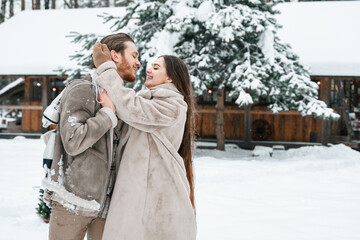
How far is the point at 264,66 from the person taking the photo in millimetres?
10594

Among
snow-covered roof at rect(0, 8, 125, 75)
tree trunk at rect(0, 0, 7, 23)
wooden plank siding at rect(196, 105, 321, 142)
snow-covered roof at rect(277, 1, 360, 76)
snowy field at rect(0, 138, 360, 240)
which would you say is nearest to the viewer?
snowy field at rect(0, 138, 360, 240)

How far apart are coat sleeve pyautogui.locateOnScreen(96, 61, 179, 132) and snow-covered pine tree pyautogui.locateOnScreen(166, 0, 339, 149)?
26.4 feet

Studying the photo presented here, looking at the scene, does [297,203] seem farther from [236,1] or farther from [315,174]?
[236,1]

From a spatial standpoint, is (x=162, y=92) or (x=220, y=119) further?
(x=220, y=119)

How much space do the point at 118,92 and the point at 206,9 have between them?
8.71 metres

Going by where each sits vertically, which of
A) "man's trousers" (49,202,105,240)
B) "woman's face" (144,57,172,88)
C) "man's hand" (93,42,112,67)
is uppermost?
"man's hand" (93,42,112,67)

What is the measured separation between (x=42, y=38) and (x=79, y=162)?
1761cm

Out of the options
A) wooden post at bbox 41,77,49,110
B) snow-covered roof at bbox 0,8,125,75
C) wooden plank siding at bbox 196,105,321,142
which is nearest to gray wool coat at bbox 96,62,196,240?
wooden plank siding at bbox 196,105,321,142

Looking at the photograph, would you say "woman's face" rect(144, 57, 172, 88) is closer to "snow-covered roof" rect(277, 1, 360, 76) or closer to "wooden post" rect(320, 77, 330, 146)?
"snow-covered roof" rect(277, 1, 360, 76)

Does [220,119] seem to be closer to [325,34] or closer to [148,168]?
[325,34]

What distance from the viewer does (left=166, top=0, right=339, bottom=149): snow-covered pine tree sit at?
10.2m

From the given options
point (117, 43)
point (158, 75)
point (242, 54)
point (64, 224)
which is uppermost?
point (242, 54)

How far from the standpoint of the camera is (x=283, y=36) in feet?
52.0

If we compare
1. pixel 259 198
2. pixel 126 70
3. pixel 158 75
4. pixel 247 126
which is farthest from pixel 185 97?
pixel 247 126
